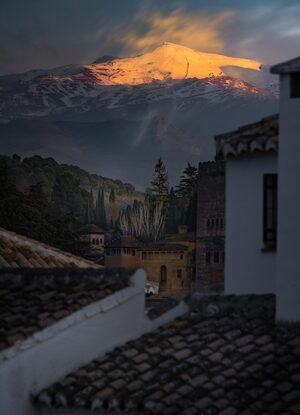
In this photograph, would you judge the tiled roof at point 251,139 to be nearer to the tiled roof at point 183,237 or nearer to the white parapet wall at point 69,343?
the white parapet wall at point 69,343

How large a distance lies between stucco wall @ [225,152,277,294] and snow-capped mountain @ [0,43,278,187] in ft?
216

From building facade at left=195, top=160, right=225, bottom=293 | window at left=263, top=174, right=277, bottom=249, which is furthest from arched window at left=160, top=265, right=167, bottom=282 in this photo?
window at left=263, top=174, right=277, bottom=249

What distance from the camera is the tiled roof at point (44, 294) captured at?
7305 mm

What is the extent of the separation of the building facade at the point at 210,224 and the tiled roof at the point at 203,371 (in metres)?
45.9

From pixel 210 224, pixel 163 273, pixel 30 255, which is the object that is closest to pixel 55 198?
pixel 163 273

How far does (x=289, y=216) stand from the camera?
755 centimetres

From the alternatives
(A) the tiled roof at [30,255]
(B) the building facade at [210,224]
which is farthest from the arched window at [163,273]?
(A) the tiled roof at [30,255]

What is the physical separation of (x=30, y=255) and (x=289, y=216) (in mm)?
6151

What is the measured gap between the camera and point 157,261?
6094cm

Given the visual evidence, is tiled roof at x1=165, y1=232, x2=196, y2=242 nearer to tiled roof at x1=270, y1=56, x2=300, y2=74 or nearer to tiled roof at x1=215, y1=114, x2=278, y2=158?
tiled roof at x1=215, y1=114, x2=278, y2=158

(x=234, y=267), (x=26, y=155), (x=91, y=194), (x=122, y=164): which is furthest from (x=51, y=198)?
(x=234, y=267)

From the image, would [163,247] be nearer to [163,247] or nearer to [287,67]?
[163,247]

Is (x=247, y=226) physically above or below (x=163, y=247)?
above

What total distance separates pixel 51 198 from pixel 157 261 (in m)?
9.00
